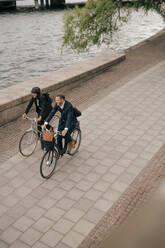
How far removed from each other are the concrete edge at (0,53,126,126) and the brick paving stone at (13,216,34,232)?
4.34m

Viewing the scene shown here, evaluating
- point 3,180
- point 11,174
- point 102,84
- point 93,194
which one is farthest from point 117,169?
point 102,84

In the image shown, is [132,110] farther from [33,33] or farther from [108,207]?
[33,33]

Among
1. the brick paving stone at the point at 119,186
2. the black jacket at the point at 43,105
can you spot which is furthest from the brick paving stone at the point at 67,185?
the black jacket at the point at 43,105

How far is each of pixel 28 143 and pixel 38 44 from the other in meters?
28.5

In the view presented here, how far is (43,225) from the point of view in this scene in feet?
18.5

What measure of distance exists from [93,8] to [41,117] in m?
12.0

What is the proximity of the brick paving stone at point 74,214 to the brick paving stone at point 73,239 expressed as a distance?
36 centimetres

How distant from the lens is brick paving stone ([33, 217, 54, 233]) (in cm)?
557

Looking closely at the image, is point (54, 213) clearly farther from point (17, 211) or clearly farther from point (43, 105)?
point (43, 105)

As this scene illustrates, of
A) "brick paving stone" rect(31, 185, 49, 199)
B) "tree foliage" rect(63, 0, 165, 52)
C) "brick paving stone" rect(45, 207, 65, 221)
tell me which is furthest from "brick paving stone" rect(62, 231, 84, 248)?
"tree foliage" rect(63, 0, 165, 52)

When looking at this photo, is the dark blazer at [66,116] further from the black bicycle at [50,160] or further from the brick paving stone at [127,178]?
the brick paving stone at [127,178]

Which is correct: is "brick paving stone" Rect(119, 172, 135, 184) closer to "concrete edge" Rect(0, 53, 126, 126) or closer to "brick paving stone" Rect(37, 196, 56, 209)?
"brick paving stone" Rect(37, 196, 56, 209)

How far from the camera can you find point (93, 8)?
57.3ft

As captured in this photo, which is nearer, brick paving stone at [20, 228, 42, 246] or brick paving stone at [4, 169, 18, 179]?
brick paving stone at [20, 228, 42, 246]
